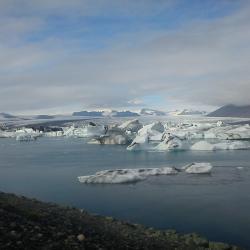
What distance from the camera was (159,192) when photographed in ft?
42.4

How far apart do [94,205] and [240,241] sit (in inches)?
159

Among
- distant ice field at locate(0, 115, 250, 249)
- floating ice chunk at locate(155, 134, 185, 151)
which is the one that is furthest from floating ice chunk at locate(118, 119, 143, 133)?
distant ice field at locate(0, 115, 250, 249)

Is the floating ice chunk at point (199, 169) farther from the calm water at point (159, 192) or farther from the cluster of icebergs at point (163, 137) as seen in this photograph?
the cluster of icebergs at point (163, 137)

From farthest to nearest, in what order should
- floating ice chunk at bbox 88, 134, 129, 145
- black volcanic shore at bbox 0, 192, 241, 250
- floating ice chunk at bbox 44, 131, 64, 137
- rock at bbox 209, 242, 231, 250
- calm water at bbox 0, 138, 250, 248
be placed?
1. floating ice chunk at bbox 44, 131, 64, 137
2. floating ice chunk at bbox 88, 134, 129, 145
3. calm water at bbox 0, 138, 250, 248
4. rock at bbox 209, 242, 231, 250
5. black volcanic shore at bbox 0, 192, 241, 250

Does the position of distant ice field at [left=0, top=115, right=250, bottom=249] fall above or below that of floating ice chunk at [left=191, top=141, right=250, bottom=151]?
below

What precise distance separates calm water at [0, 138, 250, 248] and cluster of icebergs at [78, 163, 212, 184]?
37 cm

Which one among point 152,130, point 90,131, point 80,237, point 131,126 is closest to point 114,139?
point 152,130

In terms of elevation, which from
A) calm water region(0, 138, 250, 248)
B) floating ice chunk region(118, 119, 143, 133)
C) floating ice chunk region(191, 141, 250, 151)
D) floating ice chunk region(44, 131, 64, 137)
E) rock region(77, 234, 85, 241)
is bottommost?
calm water region(0, 138, 250, 248)

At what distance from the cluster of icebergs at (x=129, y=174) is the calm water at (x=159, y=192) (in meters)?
0.37

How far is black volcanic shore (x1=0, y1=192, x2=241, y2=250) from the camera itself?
17.1 feet

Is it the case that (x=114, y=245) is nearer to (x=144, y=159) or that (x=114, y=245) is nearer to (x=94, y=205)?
(x=94, y=205)

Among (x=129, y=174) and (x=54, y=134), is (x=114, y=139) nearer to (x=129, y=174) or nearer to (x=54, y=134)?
(x=54, y=134)

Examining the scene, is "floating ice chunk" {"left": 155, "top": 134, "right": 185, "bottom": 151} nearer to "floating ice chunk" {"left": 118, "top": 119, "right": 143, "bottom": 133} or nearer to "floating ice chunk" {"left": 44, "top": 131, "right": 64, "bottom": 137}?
"floating ice chunk" {"left": 118, "top": 119, "right": 143, "bottom": 133}

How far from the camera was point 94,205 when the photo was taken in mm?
11438
